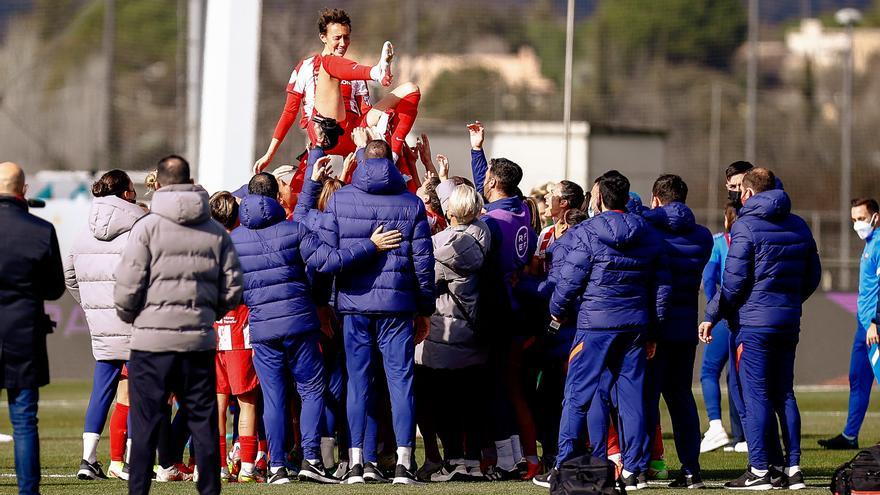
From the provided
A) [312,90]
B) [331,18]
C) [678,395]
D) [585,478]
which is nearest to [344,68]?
[331,18]

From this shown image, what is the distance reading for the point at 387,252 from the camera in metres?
10.2

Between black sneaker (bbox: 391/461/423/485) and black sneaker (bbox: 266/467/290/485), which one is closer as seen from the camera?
black sneaker (bbox: 391/461/423/485)

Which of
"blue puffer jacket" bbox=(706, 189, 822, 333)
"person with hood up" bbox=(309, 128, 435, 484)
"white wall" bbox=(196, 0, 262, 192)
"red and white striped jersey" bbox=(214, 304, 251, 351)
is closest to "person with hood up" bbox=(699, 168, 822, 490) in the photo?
"blue puffer jacket" bbox=(706, 189, 822, 333)

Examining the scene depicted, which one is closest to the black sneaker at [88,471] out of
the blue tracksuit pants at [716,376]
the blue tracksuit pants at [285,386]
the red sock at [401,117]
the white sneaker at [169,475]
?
the white sneaker at [169,475]

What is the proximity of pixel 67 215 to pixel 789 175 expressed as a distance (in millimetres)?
33038

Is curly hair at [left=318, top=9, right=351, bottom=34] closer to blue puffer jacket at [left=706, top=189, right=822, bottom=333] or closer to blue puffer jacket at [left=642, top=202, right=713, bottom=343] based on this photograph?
blue puffer jacket at [left=642, top=202, right=713, bottom=343]

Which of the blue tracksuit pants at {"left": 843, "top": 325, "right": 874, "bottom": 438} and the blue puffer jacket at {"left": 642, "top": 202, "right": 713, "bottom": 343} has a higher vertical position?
the blue puffer jacket at {"left": 642, "top": 202, "right": 713, "bottom": 343}

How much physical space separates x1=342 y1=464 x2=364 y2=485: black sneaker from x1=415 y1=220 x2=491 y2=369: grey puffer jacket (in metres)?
0.92

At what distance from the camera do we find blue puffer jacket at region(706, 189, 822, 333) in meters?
10.1

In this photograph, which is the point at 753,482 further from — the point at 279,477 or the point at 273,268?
the point at 273,268

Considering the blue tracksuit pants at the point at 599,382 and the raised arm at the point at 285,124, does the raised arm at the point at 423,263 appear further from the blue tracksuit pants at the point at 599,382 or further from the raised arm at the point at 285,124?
the raised arm at the point at 285,124

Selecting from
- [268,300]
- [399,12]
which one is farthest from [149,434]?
[399,12]

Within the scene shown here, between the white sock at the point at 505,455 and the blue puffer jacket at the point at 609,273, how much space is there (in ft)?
4.42

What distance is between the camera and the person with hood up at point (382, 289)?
1020cm
